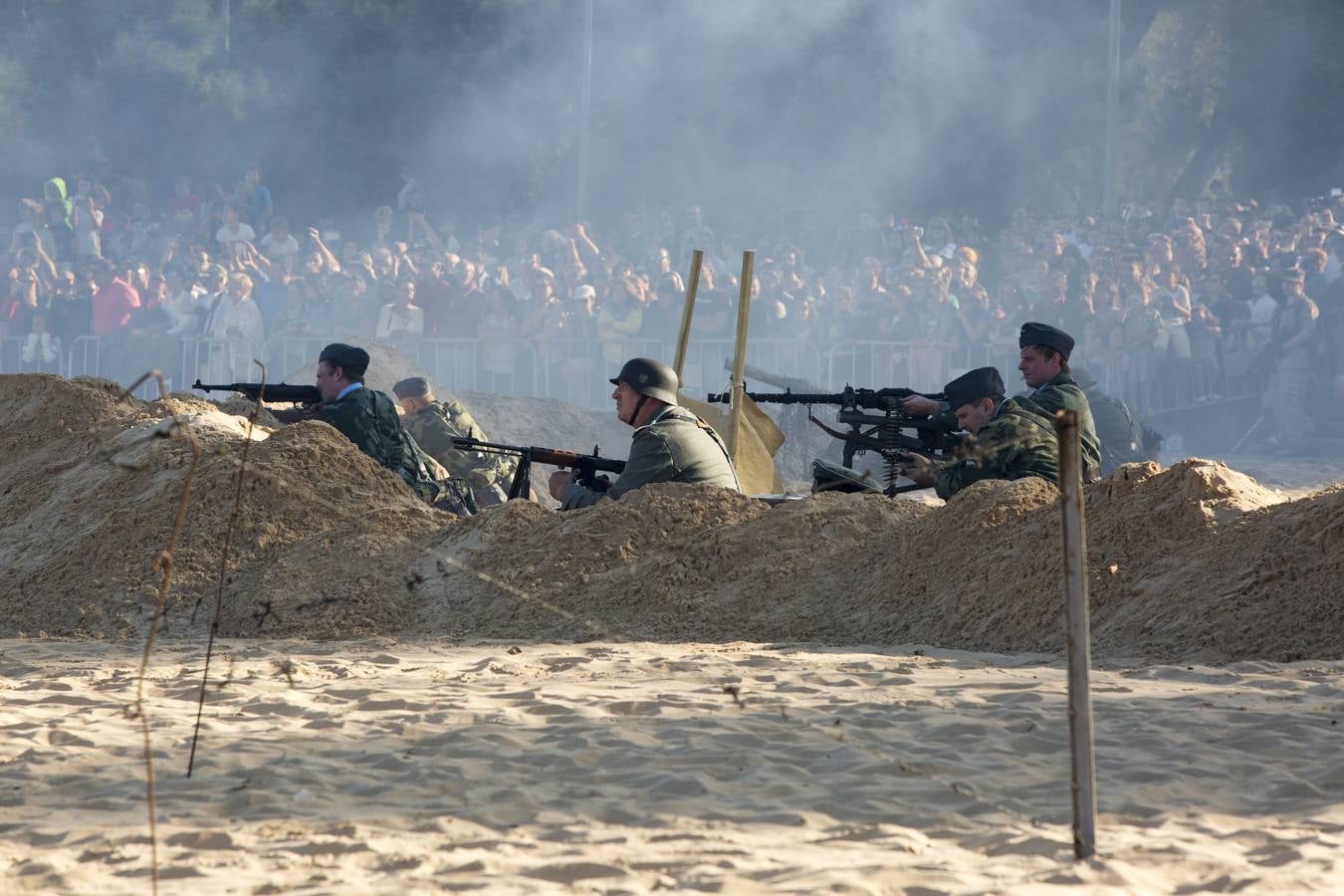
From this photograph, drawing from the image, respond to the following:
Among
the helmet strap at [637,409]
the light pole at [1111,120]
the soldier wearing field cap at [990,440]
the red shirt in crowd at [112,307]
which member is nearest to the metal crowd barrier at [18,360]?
the red shirt in crowd at [112,307]

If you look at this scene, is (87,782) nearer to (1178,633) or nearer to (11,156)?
(1178,633)

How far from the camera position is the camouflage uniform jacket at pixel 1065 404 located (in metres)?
9.23

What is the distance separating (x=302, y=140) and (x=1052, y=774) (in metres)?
27.0

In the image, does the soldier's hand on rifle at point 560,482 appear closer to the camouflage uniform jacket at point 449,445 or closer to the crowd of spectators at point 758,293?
the camouflage uniform jacket at point 449,445

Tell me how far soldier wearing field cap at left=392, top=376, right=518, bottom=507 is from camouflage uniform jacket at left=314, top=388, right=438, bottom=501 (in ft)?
5.00

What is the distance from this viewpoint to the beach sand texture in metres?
4.27

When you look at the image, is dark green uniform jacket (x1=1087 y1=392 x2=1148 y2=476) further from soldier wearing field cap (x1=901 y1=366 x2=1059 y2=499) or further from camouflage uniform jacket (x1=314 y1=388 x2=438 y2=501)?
camouflage uniform jacket (x1=314 y1=388 x2=438 y2=501)

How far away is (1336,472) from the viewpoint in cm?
1764

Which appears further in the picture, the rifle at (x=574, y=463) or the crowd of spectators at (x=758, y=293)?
the crowd of spectators at (x=758, y=293)

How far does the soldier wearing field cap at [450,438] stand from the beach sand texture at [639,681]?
6.62 ft

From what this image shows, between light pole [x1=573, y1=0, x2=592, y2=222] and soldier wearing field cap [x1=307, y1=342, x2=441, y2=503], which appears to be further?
light pole [x1=573, y1=0, x2=592, y2=222]

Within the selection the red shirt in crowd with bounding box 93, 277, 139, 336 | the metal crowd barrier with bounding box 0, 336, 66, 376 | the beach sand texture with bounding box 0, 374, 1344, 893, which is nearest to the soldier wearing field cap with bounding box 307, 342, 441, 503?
the beach sand texture with bounding box 0, 374, 1344, 893

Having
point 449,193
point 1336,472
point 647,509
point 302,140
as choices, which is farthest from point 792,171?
point 647,509

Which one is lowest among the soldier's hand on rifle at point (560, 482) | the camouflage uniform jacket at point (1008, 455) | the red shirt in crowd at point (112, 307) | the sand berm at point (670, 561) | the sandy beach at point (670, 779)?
the sandy beach at point (670, 779)
